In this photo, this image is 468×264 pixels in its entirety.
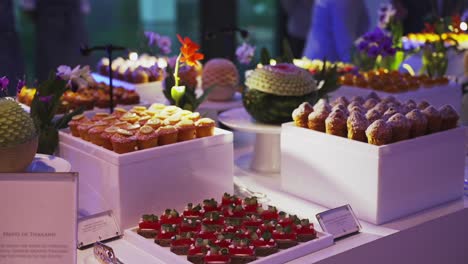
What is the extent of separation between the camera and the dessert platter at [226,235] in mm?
1605

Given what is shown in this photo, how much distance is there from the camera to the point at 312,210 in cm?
205

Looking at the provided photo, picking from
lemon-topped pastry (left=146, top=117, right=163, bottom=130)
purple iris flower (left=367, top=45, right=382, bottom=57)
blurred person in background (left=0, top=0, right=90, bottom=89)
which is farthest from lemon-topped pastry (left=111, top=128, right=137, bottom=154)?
blurred person in background (left=0, top=0, right=90, bottom=89)

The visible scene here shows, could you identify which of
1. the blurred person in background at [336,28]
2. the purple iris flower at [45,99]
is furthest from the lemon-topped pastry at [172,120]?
the blurred person in background at [336,28]

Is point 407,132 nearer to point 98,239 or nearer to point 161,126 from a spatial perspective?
point 161,126

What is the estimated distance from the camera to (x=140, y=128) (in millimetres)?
1992

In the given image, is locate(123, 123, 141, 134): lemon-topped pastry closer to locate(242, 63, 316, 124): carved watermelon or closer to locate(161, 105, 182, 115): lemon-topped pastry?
locate(161, 105, 182, 115): lemon-topped pastry

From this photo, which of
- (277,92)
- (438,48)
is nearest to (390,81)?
(438,48)

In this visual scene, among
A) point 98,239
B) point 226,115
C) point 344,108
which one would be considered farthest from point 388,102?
point 98,239

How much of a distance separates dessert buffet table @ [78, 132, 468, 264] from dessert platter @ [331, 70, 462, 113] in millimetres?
883

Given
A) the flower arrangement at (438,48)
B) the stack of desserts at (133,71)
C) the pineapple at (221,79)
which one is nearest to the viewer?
the pineapple at (221,79)

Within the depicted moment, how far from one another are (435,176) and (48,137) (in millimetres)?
1137

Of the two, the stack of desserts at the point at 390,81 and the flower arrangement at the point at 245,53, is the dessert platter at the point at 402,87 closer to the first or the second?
the stack of desserts at the point at 390,81

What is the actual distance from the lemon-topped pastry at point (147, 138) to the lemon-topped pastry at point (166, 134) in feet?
0.06

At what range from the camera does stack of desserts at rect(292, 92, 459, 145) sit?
194 cm
